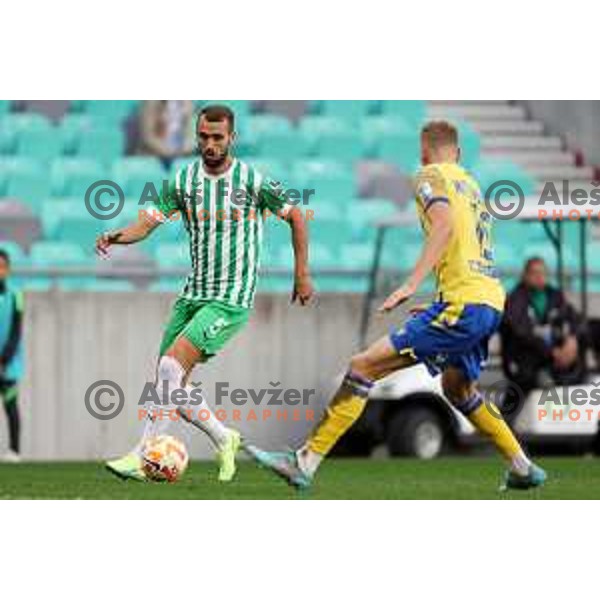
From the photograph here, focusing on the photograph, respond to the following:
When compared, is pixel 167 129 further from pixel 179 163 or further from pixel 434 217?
pixel 434 217

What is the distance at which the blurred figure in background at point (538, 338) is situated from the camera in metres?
18.3

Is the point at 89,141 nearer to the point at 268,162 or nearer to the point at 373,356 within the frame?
the point at 268,162

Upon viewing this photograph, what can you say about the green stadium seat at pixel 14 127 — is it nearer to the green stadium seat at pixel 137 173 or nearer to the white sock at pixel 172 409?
the green stadium seat at pixel 137 173

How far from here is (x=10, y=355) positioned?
1772 cm

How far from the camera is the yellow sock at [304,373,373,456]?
11188 millimetres

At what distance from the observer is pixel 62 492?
1207cm

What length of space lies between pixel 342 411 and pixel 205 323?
3.57 ft

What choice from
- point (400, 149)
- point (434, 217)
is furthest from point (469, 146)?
point (434, 217)

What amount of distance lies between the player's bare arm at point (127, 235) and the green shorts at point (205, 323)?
44cm

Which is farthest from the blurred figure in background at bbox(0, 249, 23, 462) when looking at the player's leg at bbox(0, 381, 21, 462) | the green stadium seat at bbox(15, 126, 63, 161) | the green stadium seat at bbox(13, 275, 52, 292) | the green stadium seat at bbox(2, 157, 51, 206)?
the green stadium seat at bbox(15, 126, 63, 161)

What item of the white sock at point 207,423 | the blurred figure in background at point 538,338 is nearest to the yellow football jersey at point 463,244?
the white sock at point 207,423

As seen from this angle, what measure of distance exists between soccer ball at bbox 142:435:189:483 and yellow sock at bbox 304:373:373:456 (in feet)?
3.83

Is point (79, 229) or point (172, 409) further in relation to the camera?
point (79, 229)

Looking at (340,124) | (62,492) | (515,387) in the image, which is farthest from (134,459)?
(340,124)
